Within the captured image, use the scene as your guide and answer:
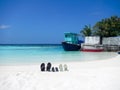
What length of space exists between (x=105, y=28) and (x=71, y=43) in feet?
5.88

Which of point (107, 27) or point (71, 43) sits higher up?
point (107, 27)

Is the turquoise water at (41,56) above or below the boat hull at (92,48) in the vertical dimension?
below

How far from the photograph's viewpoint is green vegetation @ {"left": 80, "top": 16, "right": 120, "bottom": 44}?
10523 millimetres

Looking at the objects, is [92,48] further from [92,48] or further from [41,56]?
[41,56]

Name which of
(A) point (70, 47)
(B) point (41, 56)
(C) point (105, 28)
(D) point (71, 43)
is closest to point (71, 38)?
(D) point (71, 43)

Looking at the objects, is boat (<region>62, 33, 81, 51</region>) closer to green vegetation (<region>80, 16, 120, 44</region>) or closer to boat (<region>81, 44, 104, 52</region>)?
boat (<region>81, 44, 104, 52</region>)

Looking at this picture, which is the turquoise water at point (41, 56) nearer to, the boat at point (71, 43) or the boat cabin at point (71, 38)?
the boat at point (71, 43)

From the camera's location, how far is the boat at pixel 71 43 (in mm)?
10703

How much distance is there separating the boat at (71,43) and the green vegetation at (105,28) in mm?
704

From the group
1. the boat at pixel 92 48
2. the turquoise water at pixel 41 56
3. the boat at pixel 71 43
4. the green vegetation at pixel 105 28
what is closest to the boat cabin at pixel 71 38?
the boat at pixel 71 43

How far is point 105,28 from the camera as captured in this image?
10.7m

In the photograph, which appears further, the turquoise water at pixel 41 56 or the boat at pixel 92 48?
the boat at pixel 92 48

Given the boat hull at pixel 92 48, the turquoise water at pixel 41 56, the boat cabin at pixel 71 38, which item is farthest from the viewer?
the boat cabin at pixel 71 38

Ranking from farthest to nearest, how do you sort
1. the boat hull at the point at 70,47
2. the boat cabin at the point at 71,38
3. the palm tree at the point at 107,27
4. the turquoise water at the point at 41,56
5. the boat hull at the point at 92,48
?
the boat cabin at the point at 71,38 → the boat hull at the point at 70,47 → the palm tree at the point at 107,27 → the boat hull at the point at 92,48 → the turquoise water at the point at 41,56
